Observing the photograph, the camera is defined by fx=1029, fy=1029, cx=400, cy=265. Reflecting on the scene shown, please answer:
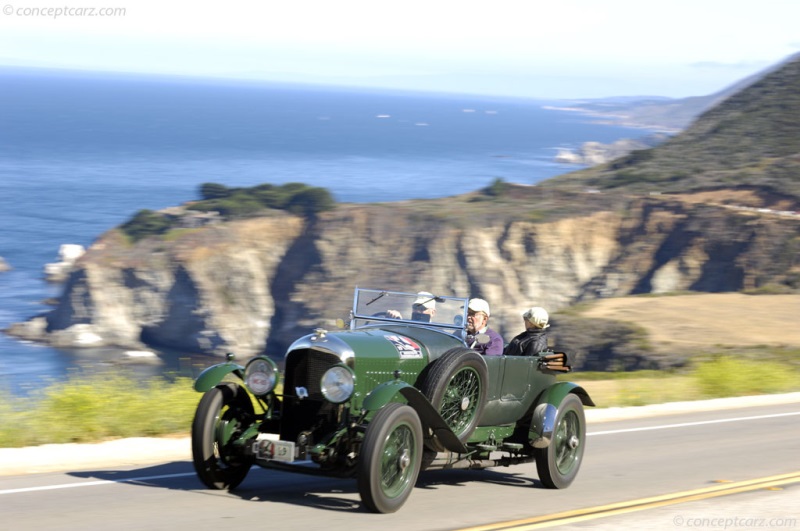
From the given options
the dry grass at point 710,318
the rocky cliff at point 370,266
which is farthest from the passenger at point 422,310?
the rocky cliff at point 370,266

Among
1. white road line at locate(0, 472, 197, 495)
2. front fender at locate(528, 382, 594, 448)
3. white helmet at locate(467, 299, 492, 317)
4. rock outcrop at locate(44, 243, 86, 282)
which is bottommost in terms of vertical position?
rock outcrop at locate(44, 243, 86, 282)

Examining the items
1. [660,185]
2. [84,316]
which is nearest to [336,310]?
[84,316]

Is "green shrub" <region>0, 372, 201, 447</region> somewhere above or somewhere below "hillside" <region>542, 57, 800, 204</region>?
below

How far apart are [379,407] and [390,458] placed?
1.47 feet

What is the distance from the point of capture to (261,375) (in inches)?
295

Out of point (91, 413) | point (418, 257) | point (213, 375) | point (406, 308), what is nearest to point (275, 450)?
point (213, 375)

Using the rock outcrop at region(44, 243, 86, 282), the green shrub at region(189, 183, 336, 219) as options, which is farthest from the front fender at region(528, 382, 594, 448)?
the rock outcrop at region(44, 243, 86, 282)

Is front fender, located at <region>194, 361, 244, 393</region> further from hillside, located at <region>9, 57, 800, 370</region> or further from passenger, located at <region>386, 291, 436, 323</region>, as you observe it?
hillside, located at <region>9, 57, 800, 370</region>

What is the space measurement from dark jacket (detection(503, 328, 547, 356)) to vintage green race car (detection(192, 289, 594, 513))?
0.20 metres

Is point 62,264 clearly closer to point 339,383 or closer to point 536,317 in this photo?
point 536,317

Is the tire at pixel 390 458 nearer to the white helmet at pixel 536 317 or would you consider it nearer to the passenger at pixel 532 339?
the passenger at pixel 532 339

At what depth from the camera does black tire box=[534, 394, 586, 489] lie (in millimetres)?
8734

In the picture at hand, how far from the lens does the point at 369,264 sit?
6944 cm

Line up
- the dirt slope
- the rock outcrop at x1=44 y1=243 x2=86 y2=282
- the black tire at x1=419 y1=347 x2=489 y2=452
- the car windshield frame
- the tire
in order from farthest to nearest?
1. the rock outcrop at x1=44 y1=243 x2=86 y2=282
2. the dirt slope
3. the car windshield frame
4. the black tire at x1=419 y1=347 x2=489 y2=452
5. the tire
